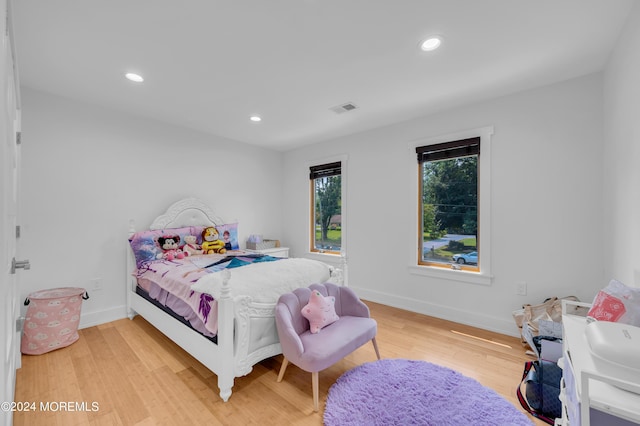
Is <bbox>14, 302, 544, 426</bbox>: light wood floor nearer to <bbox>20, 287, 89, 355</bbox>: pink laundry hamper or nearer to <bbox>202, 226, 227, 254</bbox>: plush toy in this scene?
<bbox>20, 287, 89, 355</bbox>: pink laundry hamper

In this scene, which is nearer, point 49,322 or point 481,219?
point 49,322

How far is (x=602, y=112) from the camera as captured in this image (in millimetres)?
2357

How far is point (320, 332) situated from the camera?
2041 millimetres

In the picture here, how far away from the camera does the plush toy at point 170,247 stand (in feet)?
10.2

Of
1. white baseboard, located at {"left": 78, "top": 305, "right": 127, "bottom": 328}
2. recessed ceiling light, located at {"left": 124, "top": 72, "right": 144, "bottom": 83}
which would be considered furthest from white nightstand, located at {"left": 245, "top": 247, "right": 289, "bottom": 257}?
recessed ceiling light, located at {"left": 124, "top": 72, "right": 144, "bottom": 83}

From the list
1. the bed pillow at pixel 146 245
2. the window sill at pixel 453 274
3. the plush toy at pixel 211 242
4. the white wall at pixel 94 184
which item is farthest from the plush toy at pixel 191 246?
the window sill at pixel 453 274

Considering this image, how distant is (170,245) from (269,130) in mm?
1999

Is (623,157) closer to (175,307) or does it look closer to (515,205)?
(515,205)

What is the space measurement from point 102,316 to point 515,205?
15.0 ft

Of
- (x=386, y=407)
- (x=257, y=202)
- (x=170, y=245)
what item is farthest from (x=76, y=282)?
(x=386, y=407)

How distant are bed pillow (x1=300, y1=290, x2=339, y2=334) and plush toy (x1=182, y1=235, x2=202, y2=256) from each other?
1.92 metres

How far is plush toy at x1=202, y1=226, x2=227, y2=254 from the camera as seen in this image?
11.6ft

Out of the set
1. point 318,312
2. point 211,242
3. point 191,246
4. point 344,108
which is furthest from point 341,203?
point 318,312

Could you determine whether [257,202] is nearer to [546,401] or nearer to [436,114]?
[436,114]
